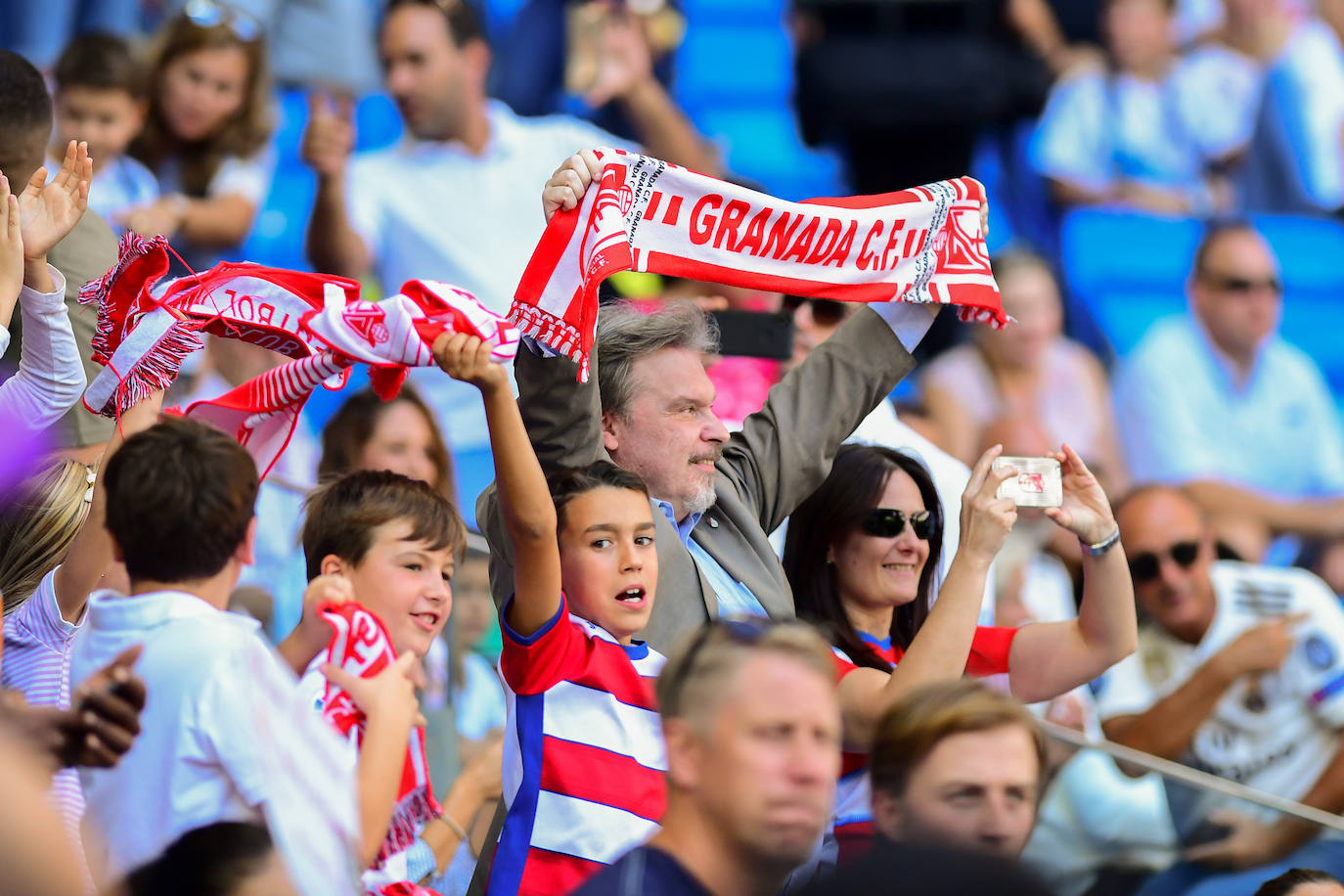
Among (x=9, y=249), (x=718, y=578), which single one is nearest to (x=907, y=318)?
(x=718, y=578)

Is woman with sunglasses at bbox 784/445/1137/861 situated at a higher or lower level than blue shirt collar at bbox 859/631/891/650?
higher

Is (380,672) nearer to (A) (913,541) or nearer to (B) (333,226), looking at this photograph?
(A) (913,541)

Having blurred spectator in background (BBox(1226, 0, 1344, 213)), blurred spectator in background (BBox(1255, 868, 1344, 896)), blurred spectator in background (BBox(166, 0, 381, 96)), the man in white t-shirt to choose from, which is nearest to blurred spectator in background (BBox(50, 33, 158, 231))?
the man in white t-shirt

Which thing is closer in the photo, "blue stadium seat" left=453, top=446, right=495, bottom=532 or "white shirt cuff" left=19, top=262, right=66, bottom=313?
"white shirt cuff" left=19, top=262, right=66, bottom=313

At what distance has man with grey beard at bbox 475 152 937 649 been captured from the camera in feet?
10.3

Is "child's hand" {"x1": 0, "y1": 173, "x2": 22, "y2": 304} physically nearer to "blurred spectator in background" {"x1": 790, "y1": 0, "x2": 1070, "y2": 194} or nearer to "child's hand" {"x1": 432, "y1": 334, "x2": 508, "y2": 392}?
"child's hand" {"x1": 432, "y1": 334, "x2": 508, "y2": 392}

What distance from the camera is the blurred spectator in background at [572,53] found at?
7578 mm

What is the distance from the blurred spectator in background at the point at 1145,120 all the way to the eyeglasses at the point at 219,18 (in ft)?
13.3

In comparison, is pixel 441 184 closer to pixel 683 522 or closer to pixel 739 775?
pixel 683 522


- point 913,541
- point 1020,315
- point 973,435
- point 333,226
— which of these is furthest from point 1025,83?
point 913,541

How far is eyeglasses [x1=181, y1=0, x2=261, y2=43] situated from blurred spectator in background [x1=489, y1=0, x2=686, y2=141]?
146 centimetres

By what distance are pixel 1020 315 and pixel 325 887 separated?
5482 mm

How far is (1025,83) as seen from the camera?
7.93 metres

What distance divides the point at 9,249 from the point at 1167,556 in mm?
3780
